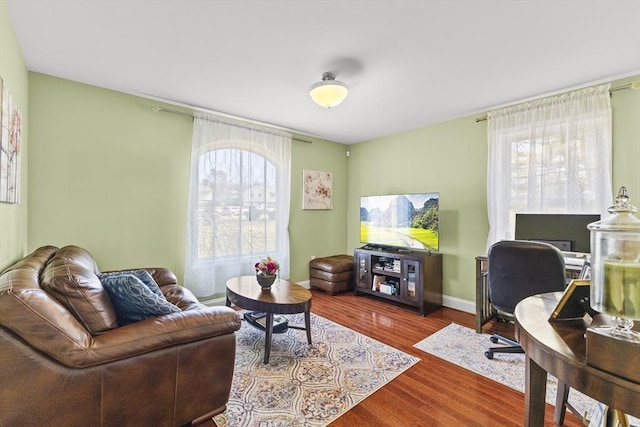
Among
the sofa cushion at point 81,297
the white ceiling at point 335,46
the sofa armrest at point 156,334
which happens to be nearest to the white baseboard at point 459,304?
the white ceiling at point 335,46

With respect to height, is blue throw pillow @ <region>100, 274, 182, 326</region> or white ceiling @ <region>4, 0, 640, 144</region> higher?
white ceiling @ <region>4, 0, 640, 144</region>

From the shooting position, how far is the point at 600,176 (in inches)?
103

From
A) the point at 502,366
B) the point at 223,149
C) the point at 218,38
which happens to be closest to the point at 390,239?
the point at 502,366

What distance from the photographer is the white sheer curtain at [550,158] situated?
2648mm

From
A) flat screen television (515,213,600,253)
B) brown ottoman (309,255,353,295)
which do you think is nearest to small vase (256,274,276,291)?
brown ottoman (309,255,353,295)

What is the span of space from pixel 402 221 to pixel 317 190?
1494 mm

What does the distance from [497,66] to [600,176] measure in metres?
1.42

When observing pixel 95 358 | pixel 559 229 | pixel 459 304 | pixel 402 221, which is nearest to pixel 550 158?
pixel 559 229

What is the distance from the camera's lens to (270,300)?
7.90 ft

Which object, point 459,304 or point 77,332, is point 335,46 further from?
point 459,304

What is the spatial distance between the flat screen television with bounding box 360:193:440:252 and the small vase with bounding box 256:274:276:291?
1.99m

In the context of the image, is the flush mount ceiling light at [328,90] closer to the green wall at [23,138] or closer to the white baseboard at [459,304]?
the green wall at [23,138]

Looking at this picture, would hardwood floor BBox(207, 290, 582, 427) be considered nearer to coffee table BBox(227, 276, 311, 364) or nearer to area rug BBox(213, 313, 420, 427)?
area rug BBox(213, 313, 420, 427)

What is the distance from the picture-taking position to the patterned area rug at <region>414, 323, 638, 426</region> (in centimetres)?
194
